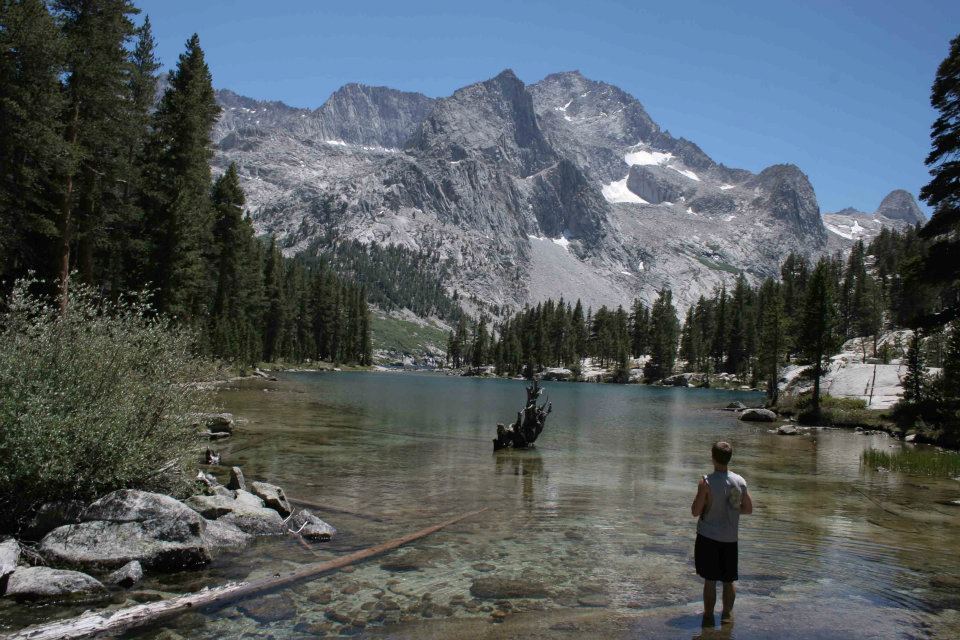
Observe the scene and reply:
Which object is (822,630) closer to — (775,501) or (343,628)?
(343,628)

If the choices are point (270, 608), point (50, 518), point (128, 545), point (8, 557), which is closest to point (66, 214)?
point (50, 518)

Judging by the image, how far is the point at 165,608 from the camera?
8273mm

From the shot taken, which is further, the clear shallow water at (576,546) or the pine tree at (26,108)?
the pine tree at (26,108)

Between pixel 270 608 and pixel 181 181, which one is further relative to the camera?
pixel 181 181

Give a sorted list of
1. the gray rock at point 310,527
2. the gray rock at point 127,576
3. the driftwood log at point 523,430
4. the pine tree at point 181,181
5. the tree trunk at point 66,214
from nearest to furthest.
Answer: the gray rock at point 127,576 < the gray rock at point 310,527 < the tree trunk at point 66,214 < the driftwood log at point 523,430 < the pine tree at point 181,181

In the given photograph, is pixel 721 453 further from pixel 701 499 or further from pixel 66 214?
pixel 66 214

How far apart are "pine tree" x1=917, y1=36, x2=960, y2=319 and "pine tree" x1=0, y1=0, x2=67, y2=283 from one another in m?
38.8

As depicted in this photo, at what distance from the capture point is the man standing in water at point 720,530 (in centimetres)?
832

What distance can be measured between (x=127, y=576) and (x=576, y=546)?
27.2ft

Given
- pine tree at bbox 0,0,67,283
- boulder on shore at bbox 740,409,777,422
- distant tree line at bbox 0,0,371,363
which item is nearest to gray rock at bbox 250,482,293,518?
distant tree line at bbox 0,0,371,363

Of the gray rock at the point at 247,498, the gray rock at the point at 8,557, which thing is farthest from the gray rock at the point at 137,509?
the gray rock at the point at 247,498

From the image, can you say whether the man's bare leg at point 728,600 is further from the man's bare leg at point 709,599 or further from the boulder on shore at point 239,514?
the boulder on shore at point 239,514

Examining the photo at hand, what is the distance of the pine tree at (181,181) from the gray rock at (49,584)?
33.7 m

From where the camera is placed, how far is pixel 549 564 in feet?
36.6
